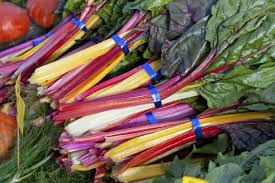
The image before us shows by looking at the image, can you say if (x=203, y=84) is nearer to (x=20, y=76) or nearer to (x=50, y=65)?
(x=50, y=65)

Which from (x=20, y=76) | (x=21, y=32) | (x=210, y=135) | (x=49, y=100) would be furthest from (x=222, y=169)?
(x=21, y=32)

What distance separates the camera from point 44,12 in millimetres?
4129

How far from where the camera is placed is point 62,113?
9.71 feet

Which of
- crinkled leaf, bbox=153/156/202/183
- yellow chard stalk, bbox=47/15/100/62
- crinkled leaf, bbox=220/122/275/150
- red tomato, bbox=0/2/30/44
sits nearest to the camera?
crinkled leaf, bbox=153/156/202/183

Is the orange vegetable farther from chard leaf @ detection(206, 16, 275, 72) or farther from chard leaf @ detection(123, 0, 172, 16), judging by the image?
chard leaf @ detection(206, 16, 275, 72)

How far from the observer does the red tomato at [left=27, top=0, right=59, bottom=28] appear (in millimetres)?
4113

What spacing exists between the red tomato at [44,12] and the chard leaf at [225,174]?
8.07 ft

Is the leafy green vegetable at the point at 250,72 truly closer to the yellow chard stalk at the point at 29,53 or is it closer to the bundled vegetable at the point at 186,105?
the bundled vegetable at the point at 186,105

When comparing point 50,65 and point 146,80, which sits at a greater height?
point 50,65

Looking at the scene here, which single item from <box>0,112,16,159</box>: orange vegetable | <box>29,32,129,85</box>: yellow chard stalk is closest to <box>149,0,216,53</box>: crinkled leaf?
<box>29,32,129,85</box>: yellow chard stalk

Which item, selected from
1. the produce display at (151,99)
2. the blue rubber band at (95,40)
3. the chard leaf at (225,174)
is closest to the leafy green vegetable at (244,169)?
the chard leaf at (225,174)

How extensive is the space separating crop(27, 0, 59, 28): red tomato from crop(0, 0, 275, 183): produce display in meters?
0.87

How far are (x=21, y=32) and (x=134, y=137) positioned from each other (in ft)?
5.57

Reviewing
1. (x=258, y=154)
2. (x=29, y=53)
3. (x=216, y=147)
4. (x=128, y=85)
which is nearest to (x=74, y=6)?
(x=29, y=53)
